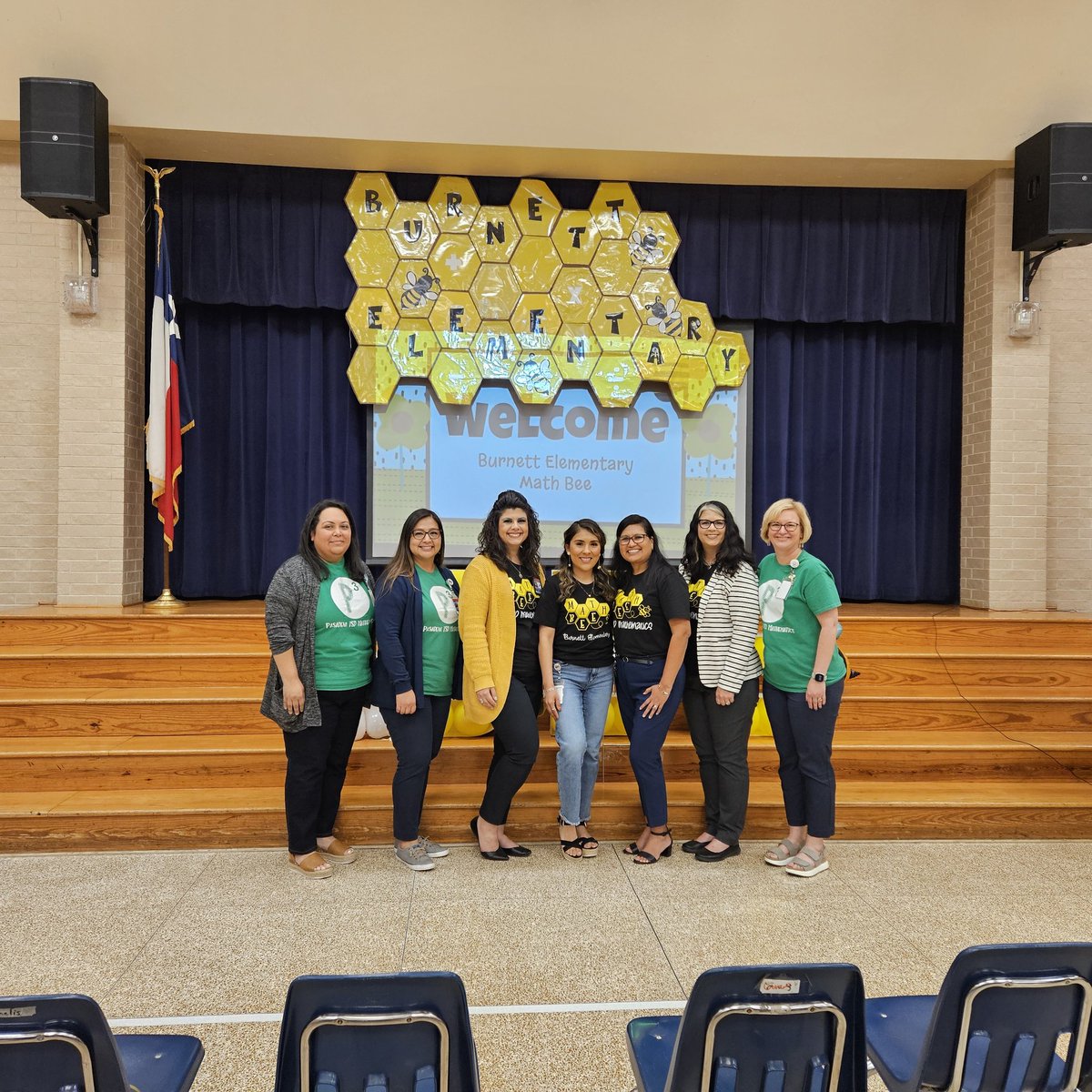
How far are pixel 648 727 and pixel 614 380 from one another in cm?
328

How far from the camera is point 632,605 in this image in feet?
10.5

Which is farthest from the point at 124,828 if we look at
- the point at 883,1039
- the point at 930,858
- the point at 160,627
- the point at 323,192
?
the point at 323,192

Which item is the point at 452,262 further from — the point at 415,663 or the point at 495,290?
the point at 415,663

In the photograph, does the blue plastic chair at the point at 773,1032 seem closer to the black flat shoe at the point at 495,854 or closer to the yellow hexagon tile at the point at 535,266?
the black flat shoe at the point at 495,854

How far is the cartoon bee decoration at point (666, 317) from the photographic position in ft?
19.5

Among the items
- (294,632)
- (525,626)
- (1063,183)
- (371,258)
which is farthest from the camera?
(371,258)

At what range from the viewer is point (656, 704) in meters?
3.18

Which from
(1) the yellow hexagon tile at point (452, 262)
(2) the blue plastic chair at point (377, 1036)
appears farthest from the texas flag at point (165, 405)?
(2) the blue plastic chair at point (377, 1036)

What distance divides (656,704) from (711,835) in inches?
25.3

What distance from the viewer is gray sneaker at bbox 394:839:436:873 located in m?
3.15

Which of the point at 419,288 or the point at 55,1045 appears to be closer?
the point at 55,1045

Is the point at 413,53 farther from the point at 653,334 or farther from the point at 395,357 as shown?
the point at 653,334

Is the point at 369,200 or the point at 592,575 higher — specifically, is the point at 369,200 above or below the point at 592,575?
above

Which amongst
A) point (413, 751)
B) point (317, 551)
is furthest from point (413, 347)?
point (413, 751)
